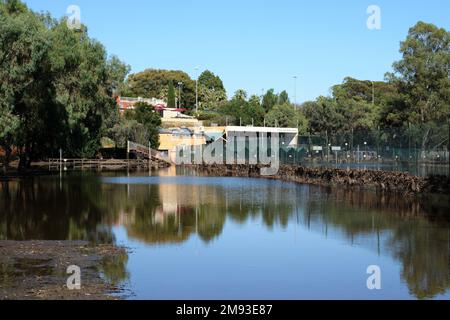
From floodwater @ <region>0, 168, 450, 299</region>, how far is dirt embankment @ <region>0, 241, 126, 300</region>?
47 cm

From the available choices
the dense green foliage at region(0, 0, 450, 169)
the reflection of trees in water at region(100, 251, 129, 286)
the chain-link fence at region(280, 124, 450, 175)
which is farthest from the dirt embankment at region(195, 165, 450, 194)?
the reflection of trees in water at region(100, 251, 129, 286)

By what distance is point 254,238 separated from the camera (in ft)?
62.8

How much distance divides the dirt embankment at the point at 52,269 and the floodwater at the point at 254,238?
0.47 meters

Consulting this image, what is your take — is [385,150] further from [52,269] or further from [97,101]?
[97,101]

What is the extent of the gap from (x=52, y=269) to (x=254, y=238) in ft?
23.5

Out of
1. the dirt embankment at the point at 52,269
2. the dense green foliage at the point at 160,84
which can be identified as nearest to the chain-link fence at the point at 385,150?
the dirt embankment at the point at 52,269

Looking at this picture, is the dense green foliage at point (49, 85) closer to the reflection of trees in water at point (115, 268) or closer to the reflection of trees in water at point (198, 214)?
the reflection of trees in water at point (198, 214)

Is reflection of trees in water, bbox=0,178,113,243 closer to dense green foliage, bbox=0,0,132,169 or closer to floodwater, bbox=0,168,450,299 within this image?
floodwater, bbox=0,168,450,299

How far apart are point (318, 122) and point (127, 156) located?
137 ft

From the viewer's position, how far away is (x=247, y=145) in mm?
74875

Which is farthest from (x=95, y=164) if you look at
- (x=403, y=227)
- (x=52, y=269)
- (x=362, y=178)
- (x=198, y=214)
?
(x=52, y=269)

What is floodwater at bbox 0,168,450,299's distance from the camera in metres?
12.6
